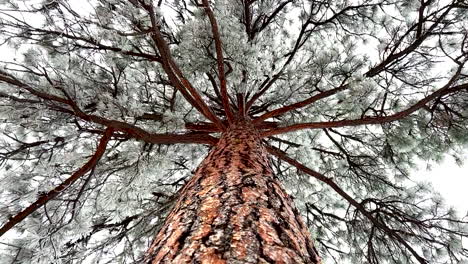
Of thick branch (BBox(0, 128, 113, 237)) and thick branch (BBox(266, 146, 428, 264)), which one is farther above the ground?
thick branch (BBox(266, 146, 428, 264))

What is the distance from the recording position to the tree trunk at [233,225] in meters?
1.11

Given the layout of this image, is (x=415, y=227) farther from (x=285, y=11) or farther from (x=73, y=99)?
(x=73, y=99)

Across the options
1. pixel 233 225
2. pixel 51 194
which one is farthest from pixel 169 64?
pixel 233 225

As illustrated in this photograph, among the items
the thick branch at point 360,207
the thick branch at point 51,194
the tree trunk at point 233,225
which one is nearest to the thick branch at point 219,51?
the thick branch at point 360,207

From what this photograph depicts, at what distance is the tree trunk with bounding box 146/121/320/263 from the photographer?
1107 millimetres

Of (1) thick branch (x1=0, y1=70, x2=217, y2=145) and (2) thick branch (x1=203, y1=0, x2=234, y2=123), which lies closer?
(1) thick branch (x1=0, y1=70, x2=217, y2=145)

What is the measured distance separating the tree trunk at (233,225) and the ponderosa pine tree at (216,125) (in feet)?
0.04

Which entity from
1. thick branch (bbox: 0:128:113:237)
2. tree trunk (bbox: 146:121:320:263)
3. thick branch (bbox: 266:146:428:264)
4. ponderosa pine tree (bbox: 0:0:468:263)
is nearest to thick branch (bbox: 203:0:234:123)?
ponderosa pine tree (bbox: 0:0:468:263)

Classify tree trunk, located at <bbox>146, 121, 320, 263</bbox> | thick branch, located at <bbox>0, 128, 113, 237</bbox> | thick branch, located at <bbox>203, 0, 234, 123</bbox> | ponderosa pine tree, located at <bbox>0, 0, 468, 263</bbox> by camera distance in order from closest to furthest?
tree trunk, located at <bbox>146, 121, 320, 263</bbox>, ponderosa pine tree, located at <bbox>0, 0, 468, 263</bbox>, thick branch, located at <bbox>0, 128, 113, 237</bbox>, thick branch, located at <bbox>203, 0, 234, 123</bbox>

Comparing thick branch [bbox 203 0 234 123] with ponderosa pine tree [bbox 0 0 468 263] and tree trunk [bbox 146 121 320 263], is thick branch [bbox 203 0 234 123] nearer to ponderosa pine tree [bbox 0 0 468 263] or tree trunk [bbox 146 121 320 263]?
ponderosa pine tree [bbox 0 0 468 263]

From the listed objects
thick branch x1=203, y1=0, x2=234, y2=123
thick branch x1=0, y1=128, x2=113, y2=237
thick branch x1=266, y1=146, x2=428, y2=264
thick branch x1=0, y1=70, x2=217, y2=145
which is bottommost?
thick branch x1=0, y1=128, x2=113, y2=237

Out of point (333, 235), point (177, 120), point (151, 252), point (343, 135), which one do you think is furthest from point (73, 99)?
point (333, 235)

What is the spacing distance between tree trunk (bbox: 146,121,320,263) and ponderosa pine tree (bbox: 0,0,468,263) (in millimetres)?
11

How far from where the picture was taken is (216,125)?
400 centimetres
